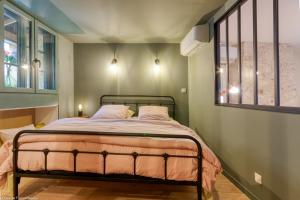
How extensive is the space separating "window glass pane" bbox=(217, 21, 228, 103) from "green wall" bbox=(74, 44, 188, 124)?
1490mm

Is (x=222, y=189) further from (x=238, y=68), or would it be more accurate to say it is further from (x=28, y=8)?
(x=28, y=8)

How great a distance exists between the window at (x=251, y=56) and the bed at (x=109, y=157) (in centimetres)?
87

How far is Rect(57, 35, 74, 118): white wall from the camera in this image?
419cm

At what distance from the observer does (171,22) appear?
11.4 ft

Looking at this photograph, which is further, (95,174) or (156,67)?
(156,67)

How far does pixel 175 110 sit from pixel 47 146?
118 inches

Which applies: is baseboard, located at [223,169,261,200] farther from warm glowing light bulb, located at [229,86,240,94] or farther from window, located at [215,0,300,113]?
warm glowing light bulb, located at [229,86,240,94]

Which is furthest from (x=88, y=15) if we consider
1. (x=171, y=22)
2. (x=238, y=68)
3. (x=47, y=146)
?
(x=238, y=68)

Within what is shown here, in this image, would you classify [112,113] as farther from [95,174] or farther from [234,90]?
[234,90]

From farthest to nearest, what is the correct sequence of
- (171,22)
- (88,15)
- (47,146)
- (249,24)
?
(171,22) < (88,15) < (249,24) < (47,146)

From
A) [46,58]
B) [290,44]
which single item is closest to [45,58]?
[46,58]

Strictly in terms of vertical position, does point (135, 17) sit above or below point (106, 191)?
above

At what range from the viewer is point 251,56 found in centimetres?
285

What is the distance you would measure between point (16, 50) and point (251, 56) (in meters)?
3.26
